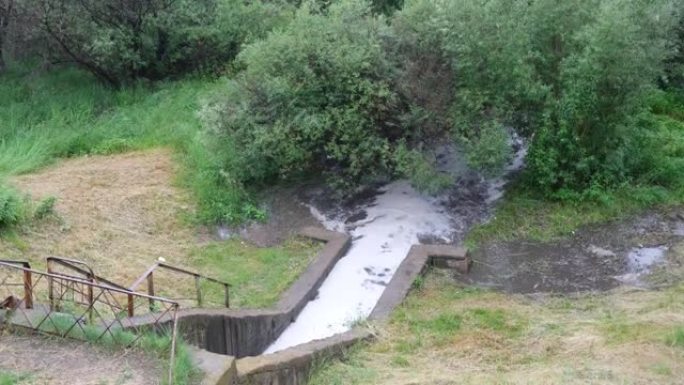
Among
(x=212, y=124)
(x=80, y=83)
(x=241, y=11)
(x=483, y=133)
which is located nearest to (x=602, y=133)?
(x=483, y=133)

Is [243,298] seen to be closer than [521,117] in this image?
Yes

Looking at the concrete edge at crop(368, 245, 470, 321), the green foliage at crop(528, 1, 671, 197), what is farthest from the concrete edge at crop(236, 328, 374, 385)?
the green foliage at crop(528, 1, 671, 197)

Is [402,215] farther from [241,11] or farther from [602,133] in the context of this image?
[241,11]

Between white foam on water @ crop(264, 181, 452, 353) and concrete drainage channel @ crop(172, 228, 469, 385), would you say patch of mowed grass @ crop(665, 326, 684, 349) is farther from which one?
white foam on water @ crop(264, 181, 452, 353)

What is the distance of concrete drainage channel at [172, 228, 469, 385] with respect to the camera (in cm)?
788

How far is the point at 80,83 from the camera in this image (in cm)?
2070

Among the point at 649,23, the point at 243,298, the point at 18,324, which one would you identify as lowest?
the point at 243,298

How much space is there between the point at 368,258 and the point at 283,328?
220cm

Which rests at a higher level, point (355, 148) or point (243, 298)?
point (355, 148)

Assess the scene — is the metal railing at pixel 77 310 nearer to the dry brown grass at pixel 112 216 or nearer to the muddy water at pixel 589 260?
the dry brown grass at pixel 112 216

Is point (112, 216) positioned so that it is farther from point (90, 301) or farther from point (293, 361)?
point (293, 361)

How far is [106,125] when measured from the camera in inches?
668

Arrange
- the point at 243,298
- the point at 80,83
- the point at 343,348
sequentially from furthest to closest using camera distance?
the point at 80,83 → the point at 243,298 → the point at 343,348

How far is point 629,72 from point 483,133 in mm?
2351
